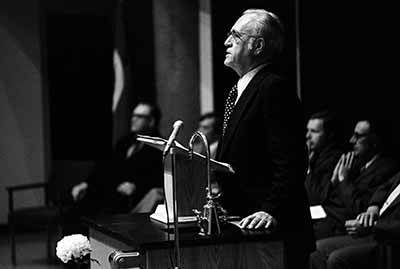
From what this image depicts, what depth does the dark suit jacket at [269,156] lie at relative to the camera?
351cm

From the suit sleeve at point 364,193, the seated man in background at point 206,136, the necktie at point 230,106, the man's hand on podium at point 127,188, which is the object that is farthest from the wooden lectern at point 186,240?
the man's hand on podium at point 127,188

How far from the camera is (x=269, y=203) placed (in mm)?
3508

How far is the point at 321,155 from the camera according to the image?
6125 mm

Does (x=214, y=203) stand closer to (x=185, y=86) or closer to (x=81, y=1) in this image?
(x=185, y=86)

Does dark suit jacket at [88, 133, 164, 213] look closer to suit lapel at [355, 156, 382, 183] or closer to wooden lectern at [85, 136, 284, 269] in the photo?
suit lapel at [355, 156, 382, 183]

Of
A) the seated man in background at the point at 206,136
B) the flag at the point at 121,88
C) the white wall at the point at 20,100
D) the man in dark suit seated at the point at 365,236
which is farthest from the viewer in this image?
the white wall at the point at 20,100

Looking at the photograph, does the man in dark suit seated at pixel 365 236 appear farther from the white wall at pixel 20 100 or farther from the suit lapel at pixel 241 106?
the white wall at pixel 20 100

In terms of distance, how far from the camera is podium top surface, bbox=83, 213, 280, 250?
3.25 m

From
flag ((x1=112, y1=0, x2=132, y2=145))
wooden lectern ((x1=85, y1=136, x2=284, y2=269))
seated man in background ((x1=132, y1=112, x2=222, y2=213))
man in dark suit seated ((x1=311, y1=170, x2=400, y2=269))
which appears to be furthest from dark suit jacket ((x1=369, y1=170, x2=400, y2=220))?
flag ((x1=112, y1=0, x2=132, y2=145))

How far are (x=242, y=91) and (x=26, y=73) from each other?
657 centimetres

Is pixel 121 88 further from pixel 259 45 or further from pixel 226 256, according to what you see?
pixel 226 256

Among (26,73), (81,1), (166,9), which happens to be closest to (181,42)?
(166,9)

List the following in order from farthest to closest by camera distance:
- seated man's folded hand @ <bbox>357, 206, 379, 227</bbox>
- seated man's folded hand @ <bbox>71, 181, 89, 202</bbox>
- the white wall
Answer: the white wall → seated man's folded hand @ <bbox>71, 181, 89, 202</bbox> → seated man's folded hand @ <bbox>357, 206, 379, 227</bbox>

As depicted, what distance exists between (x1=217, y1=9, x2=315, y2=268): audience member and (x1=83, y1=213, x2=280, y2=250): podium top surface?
91 millimetres
